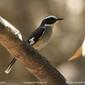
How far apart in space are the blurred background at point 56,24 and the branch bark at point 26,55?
3826 millimetres

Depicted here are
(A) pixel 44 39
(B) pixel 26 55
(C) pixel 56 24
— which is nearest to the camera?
(B) pixel 26 55

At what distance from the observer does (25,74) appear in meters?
5.10

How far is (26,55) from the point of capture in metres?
1.25

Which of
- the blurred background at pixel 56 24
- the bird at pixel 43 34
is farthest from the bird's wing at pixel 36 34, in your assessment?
the blurred background at pixel 56 24

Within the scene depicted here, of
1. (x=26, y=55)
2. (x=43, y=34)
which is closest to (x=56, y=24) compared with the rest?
(x=43, y=34)

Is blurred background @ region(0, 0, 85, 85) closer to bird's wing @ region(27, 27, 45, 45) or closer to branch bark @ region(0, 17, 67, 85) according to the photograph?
bird's wing @ region(27, 27, 45, 45)

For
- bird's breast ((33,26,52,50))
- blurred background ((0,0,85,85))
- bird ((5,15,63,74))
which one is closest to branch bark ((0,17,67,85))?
bird ((5,15,63,74))

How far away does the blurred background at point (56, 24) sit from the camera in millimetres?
5191

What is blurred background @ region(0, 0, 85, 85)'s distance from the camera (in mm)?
5191

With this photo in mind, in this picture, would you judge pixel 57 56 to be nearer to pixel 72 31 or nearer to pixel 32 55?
pixel 72 31

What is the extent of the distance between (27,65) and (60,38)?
4.13 meters

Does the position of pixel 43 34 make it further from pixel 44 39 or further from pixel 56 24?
pixel 56 24

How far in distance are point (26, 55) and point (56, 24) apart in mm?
3924

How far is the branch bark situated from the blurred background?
151 inches
